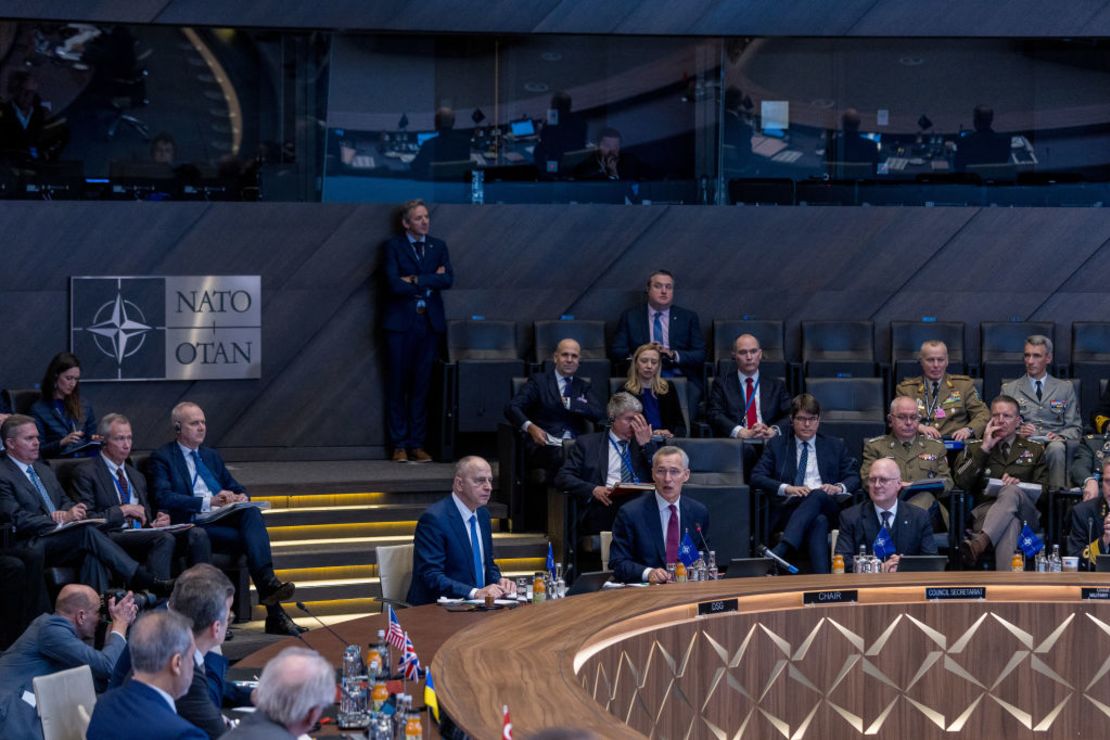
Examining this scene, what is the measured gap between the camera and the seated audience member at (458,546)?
7.41 m

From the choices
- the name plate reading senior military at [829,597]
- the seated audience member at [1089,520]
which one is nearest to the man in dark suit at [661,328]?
the seated audience member at [1089,520]

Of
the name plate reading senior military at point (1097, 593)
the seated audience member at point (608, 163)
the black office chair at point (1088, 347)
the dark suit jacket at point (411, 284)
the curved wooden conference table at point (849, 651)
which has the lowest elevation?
the curved wooden conference table at point (849, 651)

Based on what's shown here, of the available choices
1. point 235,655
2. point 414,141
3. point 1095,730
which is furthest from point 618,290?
point 1095,730

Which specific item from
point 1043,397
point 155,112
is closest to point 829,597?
point 1043,397

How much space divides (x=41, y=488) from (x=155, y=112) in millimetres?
3477

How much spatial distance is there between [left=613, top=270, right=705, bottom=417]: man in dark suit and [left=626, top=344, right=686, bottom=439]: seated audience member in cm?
79

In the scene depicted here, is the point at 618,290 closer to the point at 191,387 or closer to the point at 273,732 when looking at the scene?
the point at 191,387

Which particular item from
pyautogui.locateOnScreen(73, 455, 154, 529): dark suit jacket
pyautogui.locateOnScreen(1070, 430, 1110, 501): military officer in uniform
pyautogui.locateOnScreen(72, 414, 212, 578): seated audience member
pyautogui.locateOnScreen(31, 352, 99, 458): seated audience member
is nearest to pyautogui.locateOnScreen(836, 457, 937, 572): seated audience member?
pyautogui.locateOnScreen(1070, 430, 1110, 501): military officer in uniform

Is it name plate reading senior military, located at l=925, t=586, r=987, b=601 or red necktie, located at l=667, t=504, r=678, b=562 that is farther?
red necktie, located at l=667, t=504, r=678, b=562

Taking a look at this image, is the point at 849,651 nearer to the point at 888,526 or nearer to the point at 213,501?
the point at 888,526

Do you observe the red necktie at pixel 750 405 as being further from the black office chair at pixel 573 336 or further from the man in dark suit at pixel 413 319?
the man in dark suit at pixel 413 319

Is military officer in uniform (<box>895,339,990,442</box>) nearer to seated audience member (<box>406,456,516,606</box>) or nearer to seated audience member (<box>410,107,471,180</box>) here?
seated audience member (<box>410,107,471,180</box>)

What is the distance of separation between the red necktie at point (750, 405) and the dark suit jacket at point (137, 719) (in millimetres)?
6489

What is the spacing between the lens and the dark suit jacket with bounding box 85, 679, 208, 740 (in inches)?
184
